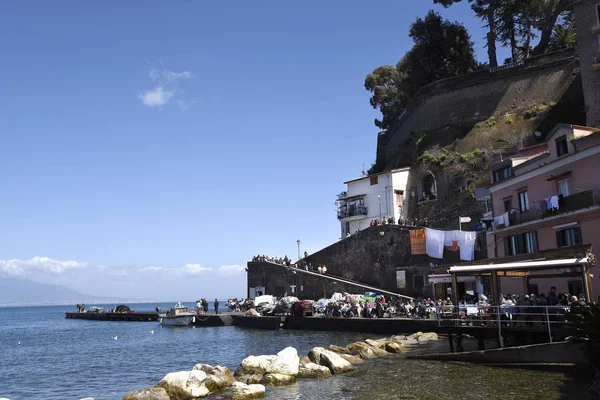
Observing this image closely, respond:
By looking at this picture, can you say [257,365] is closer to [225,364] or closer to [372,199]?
[225,364]

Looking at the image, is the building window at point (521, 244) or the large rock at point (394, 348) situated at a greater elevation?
the building window at point (521, 244)

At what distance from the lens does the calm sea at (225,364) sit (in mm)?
17281

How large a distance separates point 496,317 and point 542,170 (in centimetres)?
1114

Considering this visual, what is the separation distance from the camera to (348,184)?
6269 centimetres

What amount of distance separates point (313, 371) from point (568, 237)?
51.4 ft

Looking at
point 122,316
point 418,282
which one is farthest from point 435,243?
point 122,316

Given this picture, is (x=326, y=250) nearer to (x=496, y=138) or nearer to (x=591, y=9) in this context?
(x=496, y=138)

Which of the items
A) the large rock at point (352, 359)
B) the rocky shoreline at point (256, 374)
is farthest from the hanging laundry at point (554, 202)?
the large rock at point (352, 359)

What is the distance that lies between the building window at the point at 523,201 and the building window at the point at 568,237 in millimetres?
3533

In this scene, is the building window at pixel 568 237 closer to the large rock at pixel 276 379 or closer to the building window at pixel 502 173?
the building window at pixel 502 173

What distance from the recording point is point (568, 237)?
2767 cm

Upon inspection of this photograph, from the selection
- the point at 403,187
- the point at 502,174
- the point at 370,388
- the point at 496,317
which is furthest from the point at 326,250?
the point at 370,388

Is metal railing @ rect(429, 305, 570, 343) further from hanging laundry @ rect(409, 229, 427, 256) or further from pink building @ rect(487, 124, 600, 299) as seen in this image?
hanging laundry @ rect(409, 229, 427, 256)

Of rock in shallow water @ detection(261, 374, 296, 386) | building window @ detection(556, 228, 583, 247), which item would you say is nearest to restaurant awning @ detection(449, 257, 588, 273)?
building window @ detection(556, 228, 583, 247)
